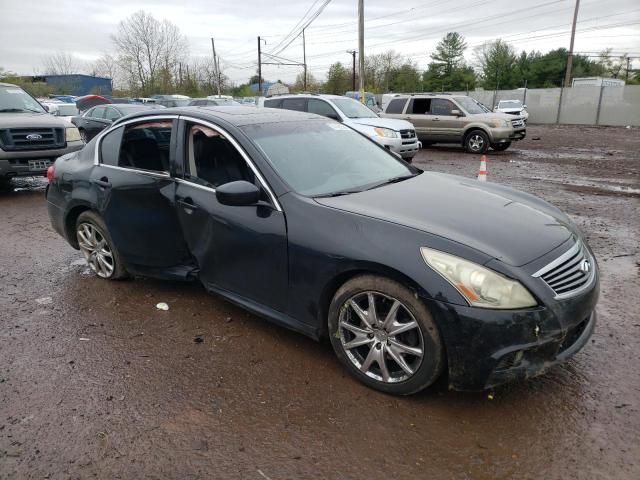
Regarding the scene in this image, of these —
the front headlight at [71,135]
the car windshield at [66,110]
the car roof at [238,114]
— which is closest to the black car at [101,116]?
the front headlight at [71,135]

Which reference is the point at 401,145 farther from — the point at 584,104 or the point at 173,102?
the point at 584,104

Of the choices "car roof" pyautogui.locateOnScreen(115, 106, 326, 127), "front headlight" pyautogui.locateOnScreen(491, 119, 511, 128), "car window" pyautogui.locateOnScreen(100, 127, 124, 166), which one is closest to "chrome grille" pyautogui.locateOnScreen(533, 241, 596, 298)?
"car roof" pyautogui.locateOnScreen(115, 106, 326, 127)

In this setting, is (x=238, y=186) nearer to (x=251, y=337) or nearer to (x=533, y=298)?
(x=251, y=337)

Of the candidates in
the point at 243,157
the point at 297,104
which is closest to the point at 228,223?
the point at 243,157

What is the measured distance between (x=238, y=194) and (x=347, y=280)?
2.94 ft

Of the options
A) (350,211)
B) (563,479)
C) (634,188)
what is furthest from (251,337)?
(634,188)

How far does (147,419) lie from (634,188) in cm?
1019

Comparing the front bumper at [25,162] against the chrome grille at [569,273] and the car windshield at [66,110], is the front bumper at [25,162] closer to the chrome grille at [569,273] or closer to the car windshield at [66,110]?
the chrome grille at [569,273]

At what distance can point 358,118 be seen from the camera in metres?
12.3

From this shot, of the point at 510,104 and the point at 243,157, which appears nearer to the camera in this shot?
the point at 243,157

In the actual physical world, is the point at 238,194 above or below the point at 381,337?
above

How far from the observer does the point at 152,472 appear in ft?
7.79

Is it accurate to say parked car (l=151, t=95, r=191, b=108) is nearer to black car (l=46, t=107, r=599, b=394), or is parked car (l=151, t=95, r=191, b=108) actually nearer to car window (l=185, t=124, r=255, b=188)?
black car (l=46, t=107, r=599, b=394)

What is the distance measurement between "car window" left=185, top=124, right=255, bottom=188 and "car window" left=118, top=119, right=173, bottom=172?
293 mm
